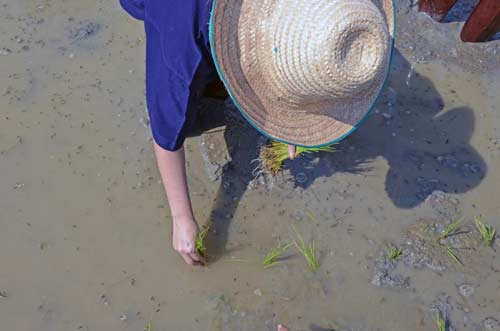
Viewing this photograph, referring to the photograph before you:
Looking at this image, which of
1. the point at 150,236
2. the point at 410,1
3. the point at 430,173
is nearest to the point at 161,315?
the point at 150,236

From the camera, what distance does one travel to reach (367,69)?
1.51 meters

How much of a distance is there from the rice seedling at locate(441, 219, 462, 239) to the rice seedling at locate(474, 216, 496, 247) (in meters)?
0.08

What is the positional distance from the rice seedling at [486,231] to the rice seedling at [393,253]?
1.18 ft

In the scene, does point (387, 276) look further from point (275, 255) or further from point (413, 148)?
point (413, 148)

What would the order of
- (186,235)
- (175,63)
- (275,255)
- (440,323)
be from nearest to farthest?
(175,63) → (186,235) → (440,323) → (275,255)

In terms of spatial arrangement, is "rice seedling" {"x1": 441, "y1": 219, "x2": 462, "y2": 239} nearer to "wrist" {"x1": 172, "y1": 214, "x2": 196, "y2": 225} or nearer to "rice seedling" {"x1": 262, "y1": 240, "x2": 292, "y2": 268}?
"rice seedling" {"x1": 262, "y1": 240, "x2": 292, "y2": 268}

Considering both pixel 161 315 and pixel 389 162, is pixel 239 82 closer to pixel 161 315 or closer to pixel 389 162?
pixel 161 315

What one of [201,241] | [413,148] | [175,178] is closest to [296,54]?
[175,178]

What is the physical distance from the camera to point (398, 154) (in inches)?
102

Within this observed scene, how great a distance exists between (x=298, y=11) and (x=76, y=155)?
4.71ft

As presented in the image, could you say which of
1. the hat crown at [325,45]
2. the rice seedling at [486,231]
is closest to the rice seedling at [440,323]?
the rice seedling at [486,231]

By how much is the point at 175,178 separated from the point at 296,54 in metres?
0.66

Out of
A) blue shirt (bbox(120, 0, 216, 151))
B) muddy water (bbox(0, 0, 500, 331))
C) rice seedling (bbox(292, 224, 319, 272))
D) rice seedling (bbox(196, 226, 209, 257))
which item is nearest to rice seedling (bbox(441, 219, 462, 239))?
muddy water (bbox(0, 0, 500, 331))

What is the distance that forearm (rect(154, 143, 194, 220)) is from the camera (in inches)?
71.8
